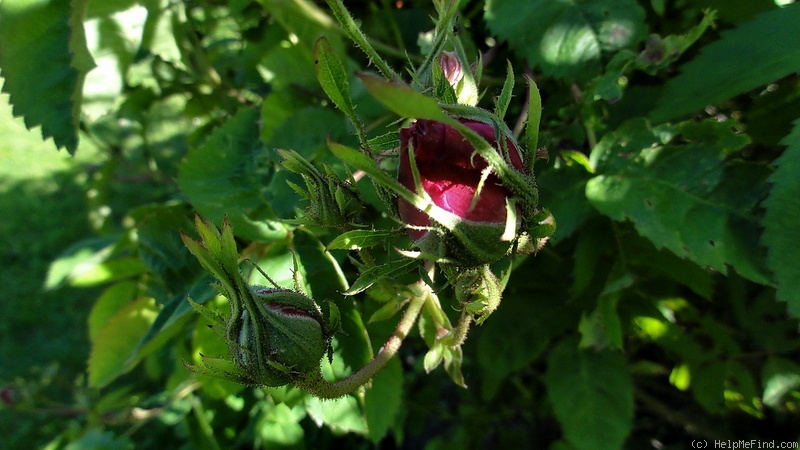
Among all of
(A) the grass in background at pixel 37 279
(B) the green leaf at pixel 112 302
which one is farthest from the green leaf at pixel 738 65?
(A) the grass in background at pixel 37 279

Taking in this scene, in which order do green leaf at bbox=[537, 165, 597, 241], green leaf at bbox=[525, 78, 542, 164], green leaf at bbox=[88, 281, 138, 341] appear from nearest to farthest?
green leaf at bbox=[525, 78, 542, 164], green leaf at bbox=[537, 165, 597, 241], green leaf at bbox=[88, 281, 138, 341]

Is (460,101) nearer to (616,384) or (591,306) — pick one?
(591,306)

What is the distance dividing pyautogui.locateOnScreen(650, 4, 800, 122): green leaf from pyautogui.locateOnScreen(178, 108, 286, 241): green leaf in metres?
0.54

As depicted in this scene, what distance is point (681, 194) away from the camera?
81 centimetres

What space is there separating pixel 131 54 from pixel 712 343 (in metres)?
1.18

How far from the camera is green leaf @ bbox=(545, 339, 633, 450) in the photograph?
1082 mm

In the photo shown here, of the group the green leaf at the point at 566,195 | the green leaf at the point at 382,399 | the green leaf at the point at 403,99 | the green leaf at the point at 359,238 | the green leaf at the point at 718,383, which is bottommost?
the green leaf at the point at 718,383

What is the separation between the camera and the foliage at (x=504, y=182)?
2.19 ft

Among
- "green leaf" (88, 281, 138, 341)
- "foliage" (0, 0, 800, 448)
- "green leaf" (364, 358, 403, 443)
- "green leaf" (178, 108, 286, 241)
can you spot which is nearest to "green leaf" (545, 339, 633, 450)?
"foliage" (0, 0, 800, 448)

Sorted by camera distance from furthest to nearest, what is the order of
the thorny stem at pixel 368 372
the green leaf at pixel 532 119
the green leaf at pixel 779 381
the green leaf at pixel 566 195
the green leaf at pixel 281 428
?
1. the green leaf at pixel 281 428
2. the green leaf at pixel 779 381
3. the green leaf at pixel 566 195
4. the thorny stem at pixel 368 372
5. the green leaf at pixel 532 119

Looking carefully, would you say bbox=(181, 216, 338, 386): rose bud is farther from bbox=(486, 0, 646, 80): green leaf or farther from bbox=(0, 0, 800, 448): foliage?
bbox=(486, 0, 646, 80): green leaf

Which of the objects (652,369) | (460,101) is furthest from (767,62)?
(652,369)

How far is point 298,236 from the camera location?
88 centimetres

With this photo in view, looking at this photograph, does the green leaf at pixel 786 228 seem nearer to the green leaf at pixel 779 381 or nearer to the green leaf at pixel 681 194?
the green leaf at pixel 681 194
